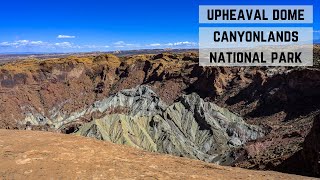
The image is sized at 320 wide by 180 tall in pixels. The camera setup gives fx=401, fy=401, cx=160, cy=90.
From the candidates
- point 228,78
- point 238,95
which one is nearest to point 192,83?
point 228,78

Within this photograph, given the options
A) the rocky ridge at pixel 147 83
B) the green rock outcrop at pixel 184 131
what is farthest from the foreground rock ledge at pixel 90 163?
the rocky ridge at pixel 147 83

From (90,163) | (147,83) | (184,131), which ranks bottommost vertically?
(184,131)

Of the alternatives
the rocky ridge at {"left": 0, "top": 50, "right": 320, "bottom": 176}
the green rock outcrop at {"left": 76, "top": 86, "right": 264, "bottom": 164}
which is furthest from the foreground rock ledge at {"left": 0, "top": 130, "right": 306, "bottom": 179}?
the rocky ridge at {"left": 0, "top": 50, "right": 320, "bottom": 176}

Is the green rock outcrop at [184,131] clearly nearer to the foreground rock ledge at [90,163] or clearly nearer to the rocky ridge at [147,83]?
the rocky ridge at [147,83]

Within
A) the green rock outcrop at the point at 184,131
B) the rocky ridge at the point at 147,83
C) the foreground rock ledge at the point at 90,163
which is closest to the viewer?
the foreground rock ledge at the point at 90,163

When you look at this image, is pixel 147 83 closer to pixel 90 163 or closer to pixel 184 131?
pixel 184 131

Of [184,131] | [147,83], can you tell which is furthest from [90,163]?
[147,83]

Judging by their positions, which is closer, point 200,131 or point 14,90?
point 200,131

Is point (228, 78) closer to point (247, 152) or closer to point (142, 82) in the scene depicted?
point (142, 82)
